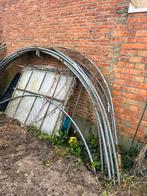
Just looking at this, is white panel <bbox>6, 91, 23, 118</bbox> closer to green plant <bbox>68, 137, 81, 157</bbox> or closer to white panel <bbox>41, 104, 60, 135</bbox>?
white panel <bbox>41, 104, 60, 135</bbox>

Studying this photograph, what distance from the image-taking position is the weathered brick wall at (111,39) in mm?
3680

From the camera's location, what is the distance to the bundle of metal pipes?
3357mm

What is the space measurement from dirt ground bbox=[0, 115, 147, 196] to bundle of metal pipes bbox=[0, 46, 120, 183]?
0.25 m

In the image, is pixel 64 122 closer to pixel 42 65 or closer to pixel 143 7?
pixel 42 65

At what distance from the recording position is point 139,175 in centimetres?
341

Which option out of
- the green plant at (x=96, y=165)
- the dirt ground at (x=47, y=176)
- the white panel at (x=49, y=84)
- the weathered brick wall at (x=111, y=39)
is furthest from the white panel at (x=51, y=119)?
the green plant at (x=96, y=165)

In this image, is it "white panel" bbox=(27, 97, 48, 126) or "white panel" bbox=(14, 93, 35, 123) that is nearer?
"white panel" bbox=(27, 97, 48, 126)

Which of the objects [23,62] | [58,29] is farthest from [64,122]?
[23,62]

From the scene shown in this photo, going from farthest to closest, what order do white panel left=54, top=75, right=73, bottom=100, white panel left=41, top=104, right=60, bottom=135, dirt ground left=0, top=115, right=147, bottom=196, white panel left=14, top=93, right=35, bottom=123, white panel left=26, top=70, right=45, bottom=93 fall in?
white panel left=26, top=70, right=45, bottom=93 → white panel left=14, top=93, right=35, bottom=123 → white panel left=54, top=75, right=73, bottom=100 → white panel left=41, top=104, right=60, bottom=135 → dirt ground left=0, top=115, right=147, bottom=196

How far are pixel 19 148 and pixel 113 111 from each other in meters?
1.61

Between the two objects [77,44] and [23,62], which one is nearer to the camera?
[77,44]

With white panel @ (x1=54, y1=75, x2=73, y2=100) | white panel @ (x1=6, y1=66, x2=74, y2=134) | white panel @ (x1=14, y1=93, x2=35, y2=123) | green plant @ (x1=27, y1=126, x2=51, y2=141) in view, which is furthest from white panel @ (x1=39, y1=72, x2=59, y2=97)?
green plant @ (x1=27, y1=126, x2=51, y2=141)

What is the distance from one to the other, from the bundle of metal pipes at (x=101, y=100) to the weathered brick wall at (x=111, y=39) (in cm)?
15

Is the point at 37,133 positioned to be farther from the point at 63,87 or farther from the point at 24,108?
the point at 63,87
